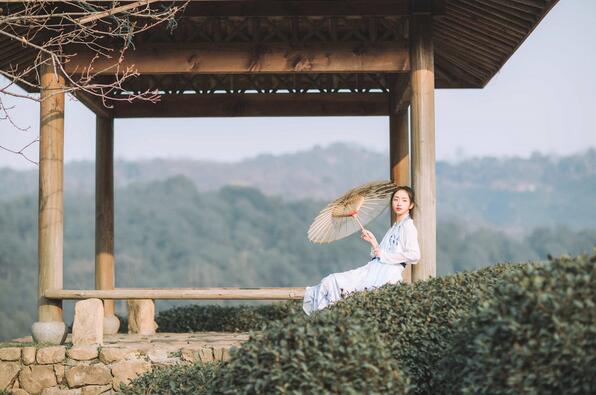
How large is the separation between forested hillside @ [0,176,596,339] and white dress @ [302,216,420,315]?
A: 31.1 metres

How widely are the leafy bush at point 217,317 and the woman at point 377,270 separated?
4.91 metres

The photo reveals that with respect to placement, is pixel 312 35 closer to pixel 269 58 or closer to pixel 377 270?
pixel 269 58

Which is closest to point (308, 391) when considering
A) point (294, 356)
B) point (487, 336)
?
point (294, 356)

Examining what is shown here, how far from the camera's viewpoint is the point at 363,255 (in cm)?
4562

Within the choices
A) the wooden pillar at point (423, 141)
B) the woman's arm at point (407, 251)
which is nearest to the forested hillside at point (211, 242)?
the wooden pillar at point (423, 141)

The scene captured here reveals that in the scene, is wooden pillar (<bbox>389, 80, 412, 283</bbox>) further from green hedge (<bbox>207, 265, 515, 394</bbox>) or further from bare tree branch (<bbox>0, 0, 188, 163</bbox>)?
green hedge (<bbox>207, 265, 515, 394</bbox>)

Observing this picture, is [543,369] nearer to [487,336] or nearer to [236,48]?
[487,336]

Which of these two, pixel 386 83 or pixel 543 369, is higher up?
pixel 386 83

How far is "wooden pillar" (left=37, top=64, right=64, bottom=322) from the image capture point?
9172 millimetres

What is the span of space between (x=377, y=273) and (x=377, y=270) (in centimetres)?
3

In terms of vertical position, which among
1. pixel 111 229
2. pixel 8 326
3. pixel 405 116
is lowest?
pixel 8 326

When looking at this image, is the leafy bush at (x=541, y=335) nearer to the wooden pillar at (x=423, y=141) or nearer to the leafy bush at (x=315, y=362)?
the leafy bush at (x=315, y=362)

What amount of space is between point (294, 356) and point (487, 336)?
103 centimetres

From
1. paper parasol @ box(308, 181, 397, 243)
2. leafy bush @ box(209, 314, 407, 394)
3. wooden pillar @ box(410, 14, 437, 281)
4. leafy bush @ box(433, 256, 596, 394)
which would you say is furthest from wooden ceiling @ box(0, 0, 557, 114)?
leafy bush @ box(209, 314, 407, 394)
